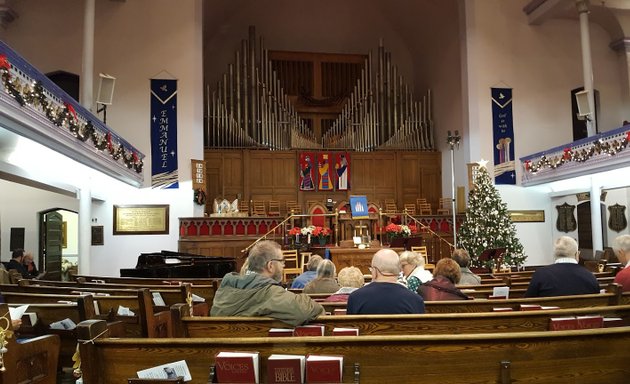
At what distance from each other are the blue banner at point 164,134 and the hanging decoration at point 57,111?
2.24m

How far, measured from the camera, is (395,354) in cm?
241

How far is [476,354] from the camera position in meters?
2.45

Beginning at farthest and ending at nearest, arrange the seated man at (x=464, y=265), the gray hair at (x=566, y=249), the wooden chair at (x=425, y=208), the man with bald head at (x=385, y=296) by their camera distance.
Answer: the wooden chair at (x=425, y=208), the seated man at (x=464, y=265), the gray hair at (x=566, y=249), the man with bald head at (x=385, y=296)

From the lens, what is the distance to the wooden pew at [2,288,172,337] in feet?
11.8

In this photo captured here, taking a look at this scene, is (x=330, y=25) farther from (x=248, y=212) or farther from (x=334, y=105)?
(x=248, y=212)

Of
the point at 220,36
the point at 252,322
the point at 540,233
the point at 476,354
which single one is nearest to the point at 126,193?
the point at 220,36

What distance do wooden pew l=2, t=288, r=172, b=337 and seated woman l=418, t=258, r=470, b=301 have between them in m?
2.11

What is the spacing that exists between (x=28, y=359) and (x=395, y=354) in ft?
6.06

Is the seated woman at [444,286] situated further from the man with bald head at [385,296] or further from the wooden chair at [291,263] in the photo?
the wooden chair at [291,263]

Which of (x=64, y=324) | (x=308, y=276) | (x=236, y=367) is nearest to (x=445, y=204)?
(x=308, y=276)

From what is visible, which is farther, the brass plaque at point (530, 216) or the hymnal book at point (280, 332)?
the brass plaque at point (530, 216)

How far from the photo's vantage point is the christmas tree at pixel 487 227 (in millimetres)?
13086

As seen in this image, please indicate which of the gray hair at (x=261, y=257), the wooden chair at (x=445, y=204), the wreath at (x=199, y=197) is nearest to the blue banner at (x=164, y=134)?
the wreath at (x=199, y=197)

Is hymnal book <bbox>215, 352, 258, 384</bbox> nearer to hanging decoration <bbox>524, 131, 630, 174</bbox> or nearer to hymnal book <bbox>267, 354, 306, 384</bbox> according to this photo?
hymnal book <bbox>267, 354, 306, 384</bbox>
